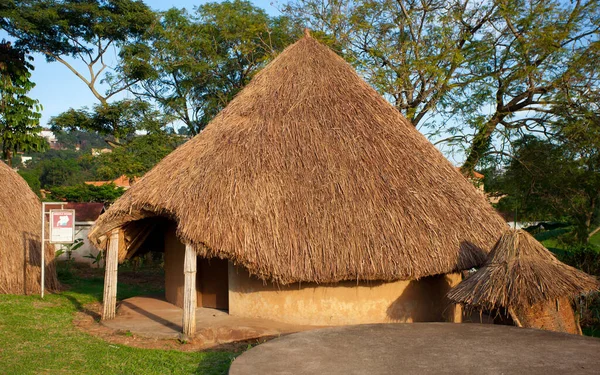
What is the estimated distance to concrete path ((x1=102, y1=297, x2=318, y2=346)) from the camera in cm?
866

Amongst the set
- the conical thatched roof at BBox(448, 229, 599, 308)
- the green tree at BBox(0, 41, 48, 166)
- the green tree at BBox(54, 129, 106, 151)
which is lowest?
the conical thatched roof at BBox(448, 229, 599, 308)

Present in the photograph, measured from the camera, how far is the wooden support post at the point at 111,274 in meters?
9.77

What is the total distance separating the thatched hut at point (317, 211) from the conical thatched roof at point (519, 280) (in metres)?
0.81

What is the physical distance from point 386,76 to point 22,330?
1057 cm

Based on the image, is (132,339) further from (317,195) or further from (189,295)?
(317,195)

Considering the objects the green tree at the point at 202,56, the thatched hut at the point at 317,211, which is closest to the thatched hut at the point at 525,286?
the thatched hut at the point at 317,211

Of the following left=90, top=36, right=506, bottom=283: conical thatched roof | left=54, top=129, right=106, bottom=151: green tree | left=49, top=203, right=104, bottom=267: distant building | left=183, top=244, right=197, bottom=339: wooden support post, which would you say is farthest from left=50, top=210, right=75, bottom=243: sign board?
left=54, top=129, right=106, bottom=151: green tree

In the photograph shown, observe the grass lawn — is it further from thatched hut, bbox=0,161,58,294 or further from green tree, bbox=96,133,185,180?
green tree, bbox=96,133,185,180

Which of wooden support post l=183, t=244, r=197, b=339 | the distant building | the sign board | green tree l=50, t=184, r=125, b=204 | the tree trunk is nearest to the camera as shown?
wooden support post l=183, t=244, r=197, b=339

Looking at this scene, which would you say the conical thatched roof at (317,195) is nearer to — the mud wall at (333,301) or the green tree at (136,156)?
the mud wall at (333,301)

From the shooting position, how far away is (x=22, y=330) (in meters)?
9.19

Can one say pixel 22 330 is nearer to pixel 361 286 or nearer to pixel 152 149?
pixel 361 286

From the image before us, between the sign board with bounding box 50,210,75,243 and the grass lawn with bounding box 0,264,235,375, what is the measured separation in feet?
5.45

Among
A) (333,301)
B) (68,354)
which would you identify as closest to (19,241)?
(68,354)
